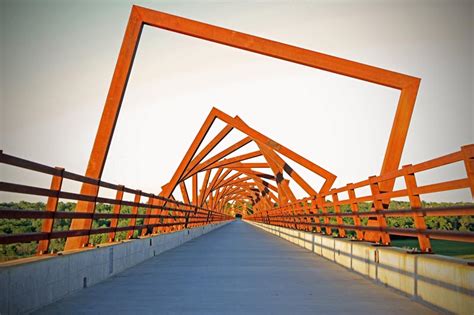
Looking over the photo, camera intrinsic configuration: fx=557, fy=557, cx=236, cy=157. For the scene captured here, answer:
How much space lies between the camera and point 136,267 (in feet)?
33.6

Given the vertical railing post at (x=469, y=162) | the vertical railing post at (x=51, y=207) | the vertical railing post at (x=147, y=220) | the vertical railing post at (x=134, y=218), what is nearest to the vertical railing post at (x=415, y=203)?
the vertical railing post at (x=469, y=162)

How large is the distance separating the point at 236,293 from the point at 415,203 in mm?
2410

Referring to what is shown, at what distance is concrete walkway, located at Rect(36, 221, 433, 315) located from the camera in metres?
5.62

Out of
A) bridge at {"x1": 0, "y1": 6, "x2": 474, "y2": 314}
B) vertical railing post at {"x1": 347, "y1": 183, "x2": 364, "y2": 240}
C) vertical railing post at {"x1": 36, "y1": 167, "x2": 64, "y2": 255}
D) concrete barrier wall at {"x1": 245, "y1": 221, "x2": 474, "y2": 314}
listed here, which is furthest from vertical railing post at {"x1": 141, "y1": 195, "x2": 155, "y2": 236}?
vertical railing post at {"x1": 36, "y1": 167, "x2": 64, "y2": 255}

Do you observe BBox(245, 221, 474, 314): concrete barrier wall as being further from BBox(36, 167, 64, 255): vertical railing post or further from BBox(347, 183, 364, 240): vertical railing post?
BBox(36, 167, 64, 255): vertical railing post

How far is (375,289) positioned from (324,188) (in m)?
17.4

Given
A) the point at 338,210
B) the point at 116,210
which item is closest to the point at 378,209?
the point at 338,210

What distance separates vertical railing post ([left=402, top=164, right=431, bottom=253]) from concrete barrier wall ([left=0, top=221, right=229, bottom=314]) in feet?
13.3

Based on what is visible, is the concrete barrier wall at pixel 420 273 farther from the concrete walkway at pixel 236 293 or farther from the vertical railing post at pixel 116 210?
the vertical railing post at pixel 116 210

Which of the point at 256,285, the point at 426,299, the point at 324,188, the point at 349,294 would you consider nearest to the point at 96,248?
the point at 256,285

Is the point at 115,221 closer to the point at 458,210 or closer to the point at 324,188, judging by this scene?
the point at 458,210

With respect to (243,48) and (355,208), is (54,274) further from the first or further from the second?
(243,48)

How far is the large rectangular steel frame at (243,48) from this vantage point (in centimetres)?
1229

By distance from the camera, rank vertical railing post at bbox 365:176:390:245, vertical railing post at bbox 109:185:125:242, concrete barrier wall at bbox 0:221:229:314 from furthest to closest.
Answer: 1. vertical railing post at bbox 109:185:125:242
2. vertical railing post at bbox 365:176:390:245
3. concrete barrier wall at bbox 0:221:229:314
